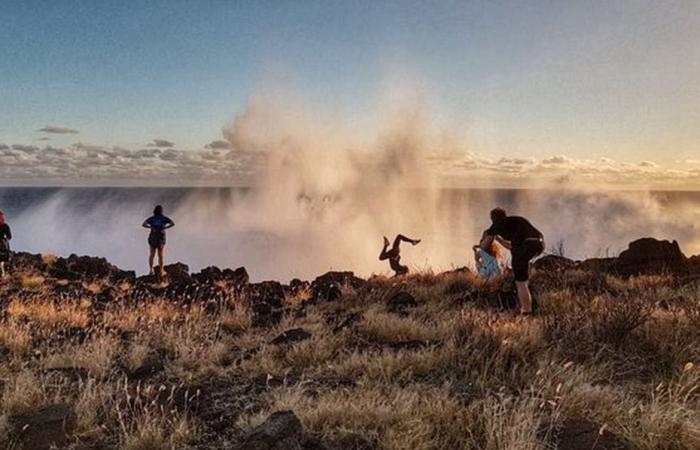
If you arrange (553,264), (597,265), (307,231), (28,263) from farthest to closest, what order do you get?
1. (307,231)
2. (28,263)
3. (553,264)
4. (597,265)

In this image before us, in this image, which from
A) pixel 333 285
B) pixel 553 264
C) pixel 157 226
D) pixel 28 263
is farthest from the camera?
pixel 28 263

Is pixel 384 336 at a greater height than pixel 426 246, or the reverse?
pixel 384 336

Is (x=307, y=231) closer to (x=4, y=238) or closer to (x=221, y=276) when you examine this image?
(x=221, y=276)

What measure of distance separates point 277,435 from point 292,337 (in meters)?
4.05

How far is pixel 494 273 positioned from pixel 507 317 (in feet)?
13.6

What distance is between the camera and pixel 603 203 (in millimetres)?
171625

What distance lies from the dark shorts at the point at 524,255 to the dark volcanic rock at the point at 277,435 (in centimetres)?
594

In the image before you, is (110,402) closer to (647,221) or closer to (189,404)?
(189,404)

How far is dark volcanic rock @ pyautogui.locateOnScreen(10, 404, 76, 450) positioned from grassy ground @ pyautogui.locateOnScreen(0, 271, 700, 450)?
0.28 ft

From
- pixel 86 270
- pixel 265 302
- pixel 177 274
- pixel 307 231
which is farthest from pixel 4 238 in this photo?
pixel 307 231

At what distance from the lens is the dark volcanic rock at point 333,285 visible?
12305 mm

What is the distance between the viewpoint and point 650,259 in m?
13.4

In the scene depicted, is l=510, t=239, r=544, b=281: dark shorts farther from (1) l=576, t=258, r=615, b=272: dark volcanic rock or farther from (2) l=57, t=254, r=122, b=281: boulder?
(2) l=57, t=254, r=122, b=281: boulder

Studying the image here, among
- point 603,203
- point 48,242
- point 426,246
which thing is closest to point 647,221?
point 603,203
